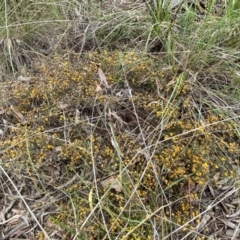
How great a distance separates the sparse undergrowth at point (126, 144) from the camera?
145cm

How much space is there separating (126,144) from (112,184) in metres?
0.20

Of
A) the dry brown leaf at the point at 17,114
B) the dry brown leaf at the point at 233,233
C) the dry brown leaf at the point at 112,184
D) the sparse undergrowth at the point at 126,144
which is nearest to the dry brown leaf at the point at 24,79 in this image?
the sparse undergrowth at the point at 126,144

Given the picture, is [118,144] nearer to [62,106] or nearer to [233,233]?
[62,106]

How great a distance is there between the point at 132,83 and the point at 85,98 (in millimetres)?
217

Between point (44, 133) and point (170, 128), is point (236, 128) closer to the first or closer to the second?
point (170, 128)

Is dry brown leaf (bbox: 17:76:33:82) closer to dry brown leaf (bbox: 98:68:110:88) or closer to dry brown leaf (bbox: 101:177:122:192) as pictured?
dry brown leaf (bbox: 98:68:110:88)

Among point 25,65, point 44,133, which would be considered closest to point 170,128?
point 44,133

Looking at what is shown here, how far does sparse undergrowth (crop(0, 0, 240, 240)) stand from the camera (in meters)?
1.45

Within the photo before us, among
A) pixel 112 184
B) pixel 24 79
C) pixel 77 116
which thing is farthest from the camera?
pixel 24 79

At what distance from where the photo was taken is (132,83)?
1.80 m

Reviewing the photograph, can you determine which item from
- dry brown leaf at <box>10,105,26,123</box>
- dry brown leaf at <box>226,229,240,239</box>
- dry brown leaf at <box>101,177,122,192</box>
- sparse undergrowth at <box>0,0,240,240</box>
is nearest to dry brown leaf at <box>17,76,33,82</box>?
sparse undergrowth at <box>0,0,240,240</box>

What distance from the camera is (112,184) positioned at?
143cm

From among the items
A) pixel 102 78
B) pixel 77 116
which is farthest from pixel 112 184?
pixel 102 78

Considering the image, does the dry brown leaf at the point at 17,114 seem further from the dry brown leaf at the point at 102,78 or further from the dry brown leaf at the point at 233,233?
the dry brown leaf at the point at 233,233
